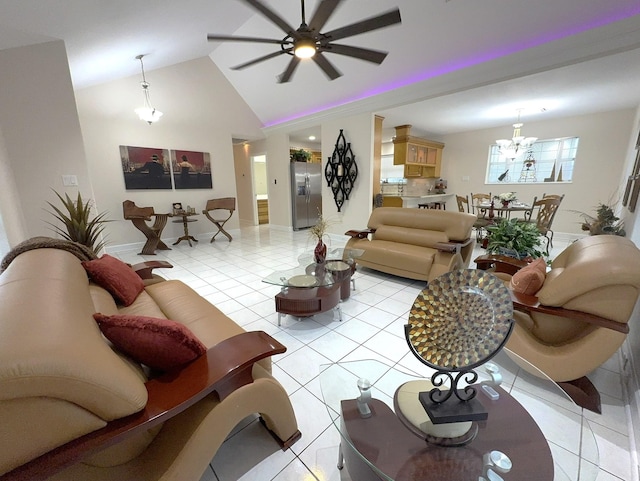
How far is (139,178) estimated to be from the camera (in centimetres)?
519

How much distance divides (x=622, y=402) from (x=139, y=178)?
22.3 feet

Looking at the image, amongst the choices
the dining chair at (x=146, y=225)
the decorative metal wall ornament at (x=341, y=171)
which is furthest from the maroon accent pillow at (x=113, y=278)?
the decorative metal wall ornament at (x=341, y=171)

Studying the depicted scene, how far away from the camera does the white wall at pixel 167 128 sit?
4652 mm

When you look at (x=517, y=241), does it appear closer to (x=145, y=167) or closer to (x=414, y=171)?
(x=414, y=171)

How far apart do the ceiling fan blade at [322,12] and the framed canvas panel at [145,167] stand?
4.56 m

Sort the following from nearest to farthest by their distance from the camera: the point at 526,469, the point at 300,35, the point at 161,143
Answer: the point at 526,469
the point at 300,35
the point at 161,143

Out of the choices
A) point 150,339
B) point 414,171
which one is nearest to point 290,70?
point 150,339

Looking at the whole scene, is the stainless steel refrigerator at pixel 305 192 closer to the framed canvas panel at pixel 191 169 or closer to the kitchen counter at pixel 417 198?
the kitchen counter at pixel 417 198

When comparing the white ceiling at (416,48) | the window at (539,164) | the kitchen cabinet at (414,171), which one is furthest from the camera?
the kitchen cabinet at (414,171)

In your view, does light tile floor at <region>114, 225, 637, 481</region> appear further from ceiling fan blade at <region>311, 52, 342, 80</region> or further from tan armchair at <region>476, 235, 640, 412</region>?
ceiling fan blade at <region>311, 52, 342, 80</region>

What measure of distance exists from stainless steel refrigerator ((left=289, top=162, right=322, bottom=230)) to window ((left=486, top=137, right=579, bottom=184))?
14.5 ft

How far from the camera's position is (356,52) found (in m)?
2.47

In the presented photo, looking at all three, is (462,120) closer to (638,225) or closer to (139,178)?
(638,225)

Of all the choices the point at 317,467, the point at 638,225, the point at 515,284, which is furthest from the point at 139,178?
the point at 638,225
